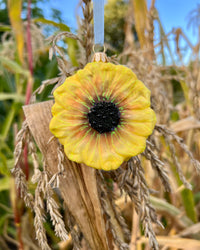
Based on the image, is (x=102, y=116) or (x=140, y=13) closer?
(x=102, y=116)

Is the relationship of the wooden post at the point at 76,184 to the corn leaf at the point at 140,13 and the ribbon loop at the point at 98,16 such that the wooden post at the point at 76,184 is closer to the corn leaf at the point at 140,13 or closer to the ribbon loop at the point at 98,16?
the ribbon loop at the point at 98,16

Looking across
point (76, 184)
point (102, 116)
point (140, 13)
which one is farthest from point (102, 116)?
point (140, 13)

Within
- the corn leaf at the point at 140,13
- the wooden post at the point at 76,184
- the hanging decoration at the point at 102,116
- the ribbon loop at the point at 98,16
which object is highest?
the corn leaf at the point at 140,13

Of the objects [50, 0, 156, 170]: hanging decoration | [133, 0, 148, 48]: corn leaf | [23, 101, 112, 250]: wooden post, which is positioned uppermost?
[133, 0, 148, 48]: corn leaf

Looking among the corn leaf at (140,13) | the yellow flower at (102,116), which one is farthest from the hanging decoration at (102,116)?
the corn leaf at (140,13)

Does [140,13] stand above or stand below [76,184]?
above

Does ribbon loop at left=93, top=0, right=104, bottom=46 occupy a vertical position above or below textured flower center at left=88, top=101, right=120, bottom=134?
above

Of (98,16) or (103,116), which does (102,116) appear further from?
(98,16)

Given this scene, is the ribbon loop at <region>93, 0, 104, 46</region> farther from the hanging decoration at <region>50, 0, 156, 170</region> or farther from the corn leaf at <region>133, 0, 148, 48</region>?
the corn leaf at <region>133, 0, 148, 48</region>

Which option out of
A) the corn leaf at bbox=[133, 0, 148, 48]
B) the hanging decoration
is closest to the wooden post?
the hanging decoration
